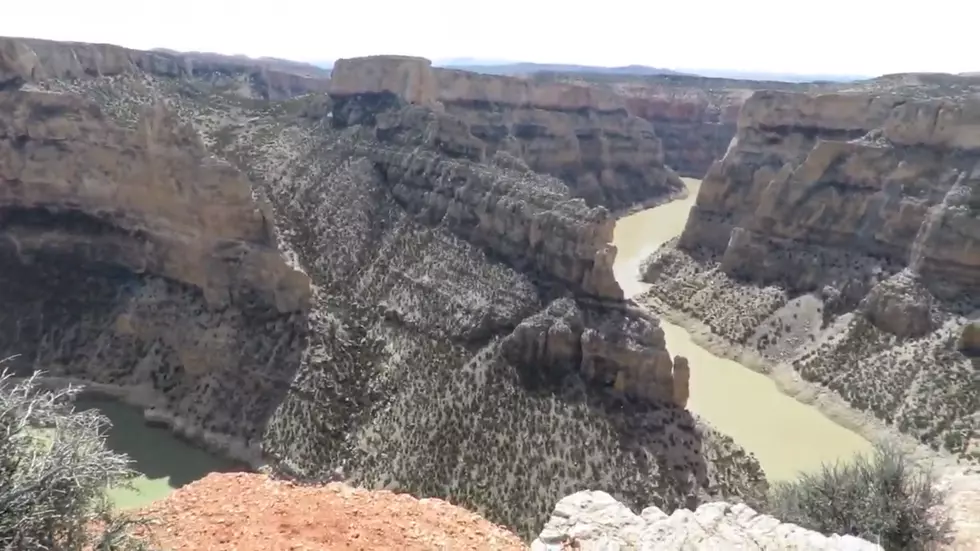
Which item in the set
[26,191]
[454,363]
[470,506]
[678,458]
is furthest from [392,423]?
[26,191]

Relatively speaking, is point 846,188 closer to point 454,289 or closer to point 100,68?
point 454,289

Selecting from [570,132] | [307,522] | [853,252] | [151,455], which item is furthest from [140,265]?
[570,132]

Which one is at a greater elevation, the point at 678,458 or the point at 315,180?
the point at 315,180

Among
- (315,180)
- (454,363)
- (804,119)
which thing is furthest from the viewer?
(804,119)

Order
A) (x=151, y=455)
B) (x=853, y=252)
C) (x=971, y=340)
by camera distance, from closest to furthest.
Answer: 1. (x=151, y=455)
2. (x=971, y=340)
3. (x=853, y=252)

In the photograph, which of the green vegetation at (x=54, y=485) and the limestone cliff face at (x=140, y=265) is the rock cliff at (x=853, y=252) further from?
the green vegetation at (x=54, y=485)

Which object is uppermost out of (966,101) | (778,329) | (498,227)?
(966,101)

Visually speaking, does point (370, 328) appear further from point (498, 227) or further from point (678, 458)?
point (678, 458)

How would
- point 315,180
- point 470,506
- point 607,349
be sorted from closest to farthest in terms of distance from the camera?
1. point 470,506
2. point 607,349
3. point 315,180
